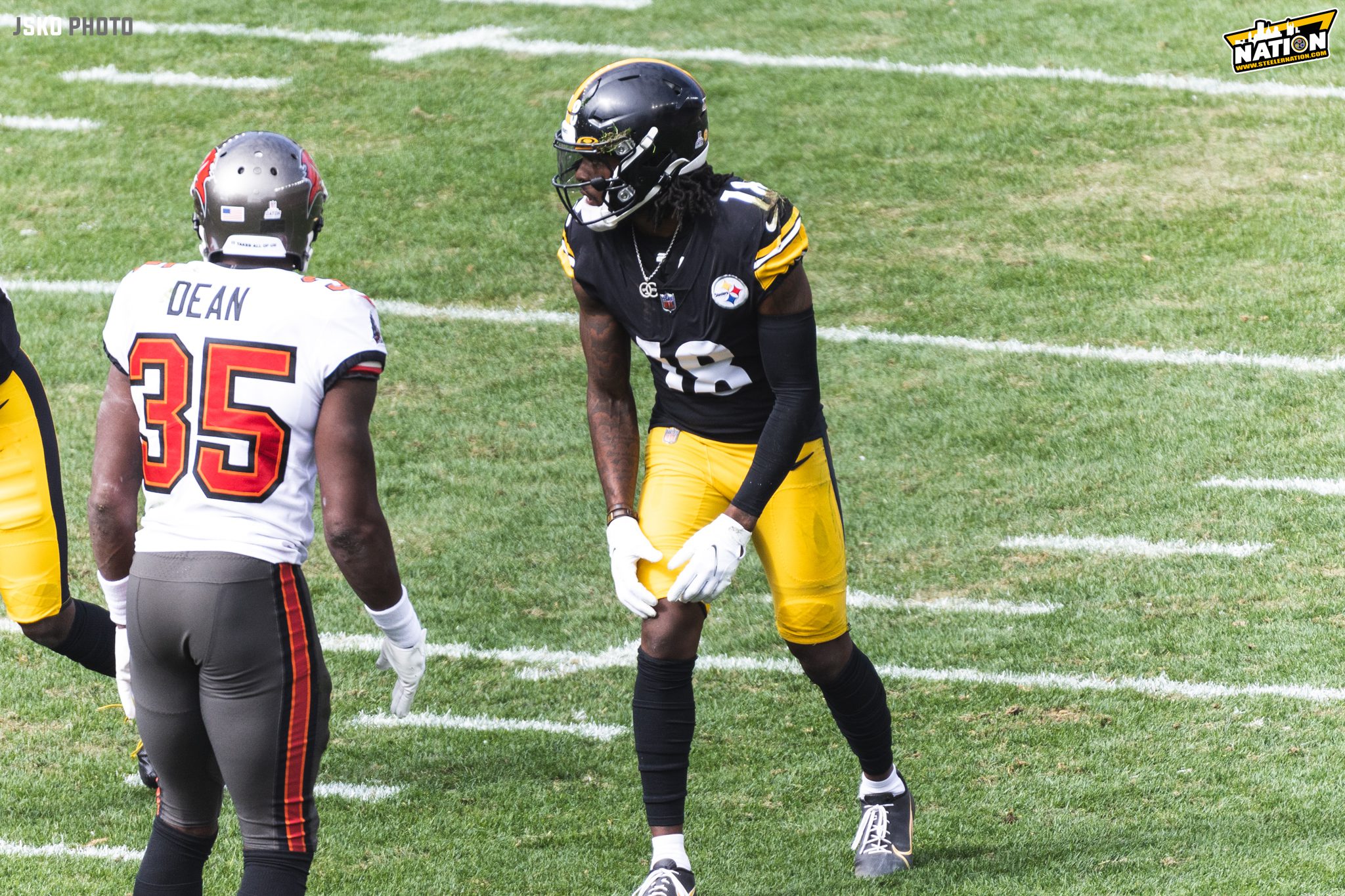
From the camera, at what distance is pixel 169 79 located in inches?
432

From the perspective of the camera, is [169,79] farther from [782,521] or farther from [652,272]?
[782,521]

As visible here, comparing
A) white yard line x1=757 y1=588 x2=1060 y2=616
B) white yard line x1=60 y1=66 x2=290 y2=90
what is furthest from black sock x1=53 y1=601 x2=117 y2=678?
white yard line x1=60 y1=66 x2=290 y2=90

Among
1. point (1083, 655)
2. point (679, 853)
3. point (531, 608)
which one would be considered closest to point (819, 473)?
point (679, 853)

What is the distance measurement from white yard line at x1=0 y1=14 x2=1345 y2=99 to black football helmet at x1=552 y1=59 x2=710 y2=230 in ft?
24.8

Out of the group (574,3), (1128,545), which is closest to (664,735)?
(1128,545)

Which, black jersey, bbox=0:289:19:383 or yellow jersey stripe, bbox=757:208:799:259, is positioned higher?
yellow jersey stripe, bbox=757:208:799:259

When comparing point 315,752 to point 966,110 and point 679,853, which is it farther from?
point 966,110

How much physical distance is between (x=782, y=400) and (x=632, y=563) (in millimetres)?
539

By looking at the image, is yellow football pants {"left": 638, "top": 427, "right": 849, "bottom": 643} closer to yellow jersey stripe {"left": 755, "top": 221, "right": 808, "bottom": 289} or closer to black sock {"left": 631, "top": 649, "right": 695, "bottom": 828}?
black sock {"left": 631, "top": 649, "right": 695, "bottom": 828}

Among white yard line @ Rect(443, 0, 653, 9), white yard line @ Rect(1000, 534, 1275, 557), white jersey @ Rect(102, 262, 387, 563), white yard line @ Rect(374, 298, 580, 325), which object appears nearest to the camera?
white jersey @ Rect(102, 262, 387, 563)

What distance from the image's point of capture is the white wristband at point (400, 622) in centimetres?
340

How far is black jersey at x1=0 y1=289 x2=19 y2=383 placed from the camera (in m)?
4.36

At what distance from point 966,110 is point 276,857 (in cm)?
856

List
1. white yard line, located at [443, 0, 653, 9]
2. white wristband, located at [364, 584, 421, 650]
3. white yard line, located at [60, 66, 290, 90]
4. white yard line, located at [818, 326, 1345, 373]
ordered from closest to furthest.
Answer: white wristband, located at [364, 584, 421, 650] < white yard line, located at [818, 326, 1345, 373] < white yard line, located at [60, 66, 290, 90] < white yard line, located at [443, 0, 653, 9]
